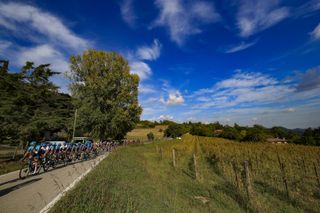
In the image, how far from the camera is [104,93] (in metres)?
31.0

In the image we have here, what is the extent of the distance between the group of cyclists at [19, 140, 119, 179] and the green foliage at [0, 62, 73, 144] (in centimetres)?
461

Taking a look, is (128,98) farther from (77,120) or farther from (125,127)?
(77,120)

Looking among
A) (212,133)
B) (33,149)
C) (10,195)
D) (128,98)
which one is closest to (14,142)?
(33,149)

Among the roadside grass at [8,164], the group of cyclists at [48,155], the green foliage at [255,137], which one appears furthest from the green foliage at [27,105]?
the green foliage at [255,137]

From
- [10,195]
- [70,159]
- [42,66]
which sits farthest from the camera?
[42,66]

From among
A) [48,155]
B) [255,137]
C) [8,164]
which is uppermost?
[255,137]

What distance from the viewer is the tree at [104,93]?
30.1m

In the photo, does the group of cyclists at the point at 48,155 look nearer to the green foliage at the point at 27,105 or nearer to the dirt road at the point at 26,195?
the dirt road at the point at 26,195

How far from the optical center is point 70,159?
15.0 metres

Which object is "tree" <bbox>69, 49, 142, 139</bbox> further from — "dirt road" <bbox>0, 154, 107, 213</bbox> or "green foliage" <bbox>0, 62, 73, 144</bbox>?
"dirt road" <bbox>0, 154, 107, 213</bbox>

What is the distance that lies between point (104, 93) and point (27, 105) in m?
13.4

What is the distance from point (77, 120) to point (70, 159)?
50.7 ft

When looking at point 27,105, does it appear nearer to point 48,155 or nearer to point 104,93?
point 48,155

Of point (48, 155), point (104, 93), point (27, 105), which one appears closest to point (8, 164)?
point (48, 155)
